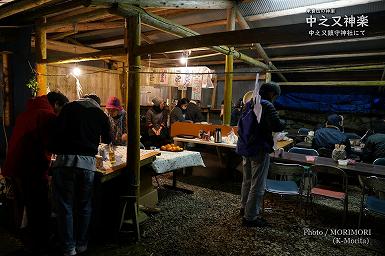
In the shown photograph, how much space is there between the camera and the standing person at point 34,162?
4.25m

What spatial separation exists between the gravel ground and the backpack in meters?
1.53

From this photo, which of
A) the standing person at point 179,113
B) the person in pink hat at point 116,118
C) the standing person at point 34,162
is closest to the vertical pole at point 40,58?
the person in pink hat at point 116,118

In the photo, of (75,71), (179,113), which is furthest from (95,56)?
(75,71)

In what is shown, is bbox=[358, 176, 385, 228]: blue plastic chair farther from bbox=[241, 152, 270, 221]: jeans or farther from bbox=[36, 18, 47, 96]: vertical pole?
bbox=[36, 18, 47, 96]: vertical pole

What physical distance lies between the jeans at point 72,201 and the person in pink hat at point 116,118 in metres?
1.87

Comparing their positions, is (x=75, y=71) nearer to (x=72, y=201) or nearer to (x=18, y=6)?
(x=18, y=6)

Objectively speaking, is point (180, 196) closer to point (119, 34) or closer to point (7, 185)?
point (7, 185)

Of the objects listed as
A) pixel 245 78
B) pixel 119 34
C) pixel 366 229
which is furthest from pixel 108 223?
pixel 245 78

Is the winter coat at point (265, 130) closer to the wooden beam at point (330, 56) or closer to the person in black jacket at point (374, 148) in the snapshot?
the person in black jacket at point (374, 148)

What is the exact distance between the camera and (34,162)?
4293mm

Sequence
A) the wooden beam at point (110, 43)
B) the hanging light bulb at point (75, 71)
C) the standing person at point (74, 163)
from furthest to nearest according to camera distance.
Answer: the wooden beam at point (110, 43) → the hanging light bulb at point (75, 71) → the standing person at point (74, 163)

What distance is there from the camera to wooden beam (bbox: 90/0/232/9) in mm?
4832

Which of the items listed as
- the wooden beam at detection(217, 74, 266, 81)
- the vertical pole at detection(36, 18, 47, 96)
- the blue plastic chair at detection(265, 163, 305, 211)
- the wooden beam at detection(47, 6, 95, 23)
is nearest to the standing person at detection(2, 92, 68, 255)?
the wooden beam at detection(47, 6, 95, 23)

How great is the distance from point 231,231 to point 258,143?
1.74 meters
